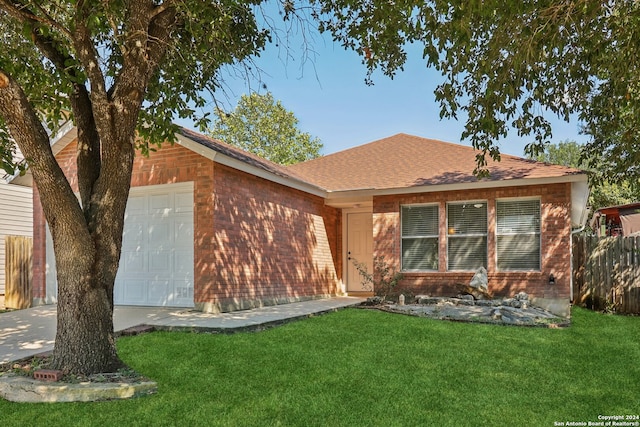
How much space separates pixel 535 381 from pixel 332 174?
10440mm

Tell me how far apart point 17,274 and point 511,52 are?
38.6 feet

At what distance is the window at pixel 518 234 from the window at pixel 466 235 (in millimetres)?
374

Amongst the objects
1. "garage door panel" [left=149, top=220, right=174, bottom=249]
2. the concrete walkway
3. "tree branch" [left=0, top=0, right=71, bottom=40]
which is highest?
"tree branch" [left=0, top=0, right=71, bottom=40]

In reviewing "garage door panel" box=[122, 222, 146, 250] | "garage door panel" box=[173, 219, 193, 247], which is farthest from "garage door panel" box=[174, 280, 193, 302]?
"garage door panel" box=[122, 222, 146, 250]

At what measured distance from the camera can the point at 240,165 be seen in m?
9.76

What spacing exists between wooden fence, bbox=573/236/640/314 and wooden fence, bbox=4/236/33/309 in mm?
13727

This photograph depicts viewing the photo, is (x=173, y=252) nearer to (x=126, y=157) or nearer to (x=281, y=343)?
(x=281, y=343)

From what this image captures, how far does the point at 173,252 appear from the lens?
31.9 feet

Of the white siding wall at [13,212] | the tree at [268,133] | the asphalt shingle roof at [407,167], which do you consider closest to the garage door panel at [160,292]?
the asphalt shingle roof at [407,167]

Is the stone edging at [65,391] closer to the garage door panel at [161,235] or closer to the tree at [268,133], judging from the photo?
the garage door panel at [161,235]

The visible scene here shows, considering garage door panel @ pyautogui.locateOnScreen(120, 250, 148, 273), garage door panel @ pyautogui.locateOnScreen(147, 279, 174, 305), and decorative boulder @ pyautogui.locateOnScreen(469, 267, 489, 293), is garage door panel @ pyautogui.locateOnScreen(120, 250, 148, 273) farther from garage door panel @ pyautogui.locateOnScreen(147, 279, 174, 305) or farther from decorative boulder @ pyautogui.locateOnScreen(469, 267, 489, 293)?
decorative boulder @ pyautogui.locateOnScreen(469, 267, 489, 293)

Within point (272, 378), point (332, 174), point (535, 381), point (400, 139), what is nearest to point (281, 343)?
point (272, 378)

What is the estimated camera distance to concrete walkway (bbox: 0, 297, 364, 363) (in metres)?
6.54

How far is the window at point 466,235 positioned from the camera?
1166 centimetres
